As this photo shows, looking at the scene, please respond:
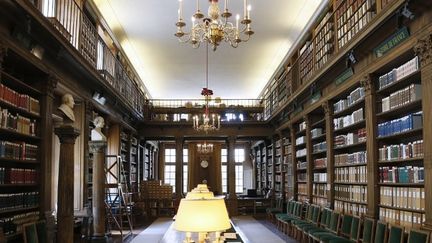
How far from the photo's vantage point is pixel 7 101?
5.38 meters

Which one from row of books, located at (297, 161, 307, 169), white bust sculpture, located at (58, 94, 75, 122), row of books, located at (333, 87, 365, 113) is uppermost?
row of books, located at (333, 87, 365, 113)

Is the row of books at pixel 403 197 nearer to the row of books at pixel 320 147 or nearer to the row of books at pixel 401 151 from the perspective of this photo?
the row of books at pixel 401 151

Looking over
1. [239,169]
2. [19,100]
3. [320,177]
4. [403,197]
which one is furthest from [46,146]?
[239,169]

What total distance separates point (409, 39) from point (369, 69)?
1.27m

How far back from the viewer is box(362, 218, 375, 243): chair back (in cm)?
625

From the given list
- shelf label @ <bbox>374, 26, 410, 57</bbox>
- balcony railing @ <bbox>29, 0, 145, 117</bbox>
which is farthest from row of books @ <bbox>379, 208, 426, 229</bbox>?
balcony railing @ <bbox>29, 0, 145, 117</bbox>

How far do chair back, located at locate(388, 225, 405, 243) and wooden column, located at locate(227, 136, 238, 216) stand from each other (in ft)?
34.9

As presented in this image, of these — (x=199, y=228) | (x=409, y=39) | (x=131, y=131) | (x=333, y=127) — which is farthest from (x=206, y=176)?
(x=199, y=228)

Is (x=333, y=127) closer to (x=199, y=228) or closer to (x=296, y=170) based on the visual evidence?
(x=296, y=170)

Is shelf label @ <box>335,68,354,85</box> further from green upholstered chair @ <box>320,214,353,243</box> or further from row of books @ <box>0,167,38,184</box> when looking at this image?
row of books @ <box>0,167,38,184</box>

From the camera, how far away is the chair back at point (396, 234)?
533 centimetres

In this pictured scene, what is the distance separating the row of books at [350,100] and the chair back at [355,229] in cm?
178

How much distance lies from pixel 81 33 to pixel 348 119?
186 inches

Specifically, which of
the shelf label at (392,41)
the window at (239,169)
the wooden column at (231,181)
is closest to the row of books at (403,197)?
the shelf label at (392,41)
